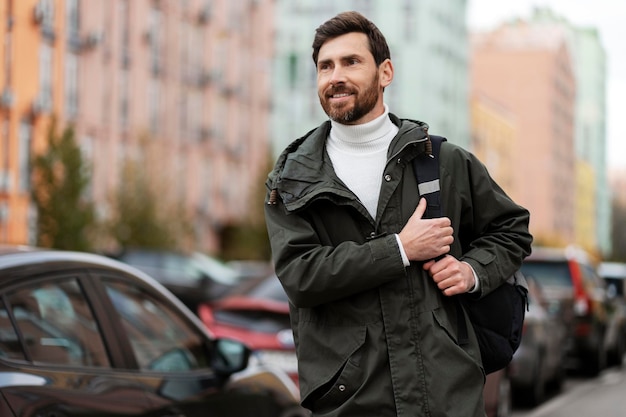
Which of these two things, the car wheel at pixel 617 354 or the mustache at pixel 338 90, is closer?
the mustache at pixel 338 90

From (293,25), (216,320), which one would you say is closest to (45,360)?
(216,320)

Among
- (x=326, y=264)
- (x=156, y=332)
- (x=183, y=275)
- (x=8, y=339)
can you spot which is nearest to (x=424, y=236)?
(x=326, y=264)

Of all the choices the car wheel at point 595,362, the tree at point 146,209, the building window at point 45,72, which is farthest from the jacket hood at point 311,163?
the building window at point 45,72

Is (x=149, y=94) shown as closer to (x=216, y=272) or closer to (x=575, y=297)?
(x=216, y=272)

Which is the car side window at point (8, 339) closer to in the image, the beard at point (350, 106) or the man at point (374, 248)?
the man at point (374, 248)

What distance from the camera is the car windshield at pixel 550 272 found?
17.0 metres

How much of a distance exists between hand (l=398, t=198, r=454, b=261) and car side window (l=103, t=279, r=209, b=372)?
1.64 metres

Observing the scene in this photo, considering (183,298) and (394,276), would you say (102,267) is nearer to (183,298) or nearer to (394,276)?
(394,276)

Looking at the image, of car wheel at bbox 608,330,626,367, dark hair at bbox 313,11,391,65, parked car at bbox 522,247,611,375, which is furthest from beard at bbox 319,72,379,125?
car wheel at bbox 608,330,626,367

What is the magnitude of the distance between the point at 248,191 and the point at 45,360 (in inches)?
2389

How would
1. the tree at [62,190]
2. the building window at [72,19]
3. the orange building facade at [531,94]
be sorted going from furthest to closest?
the orange building facade at [531,94]
the building window at [72,19]
the tree at [62,190]

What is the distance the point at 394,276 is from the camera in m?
3.64

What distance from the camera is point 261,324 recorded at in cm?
1027

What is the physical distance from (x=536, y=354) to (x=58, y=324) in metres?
8.98
